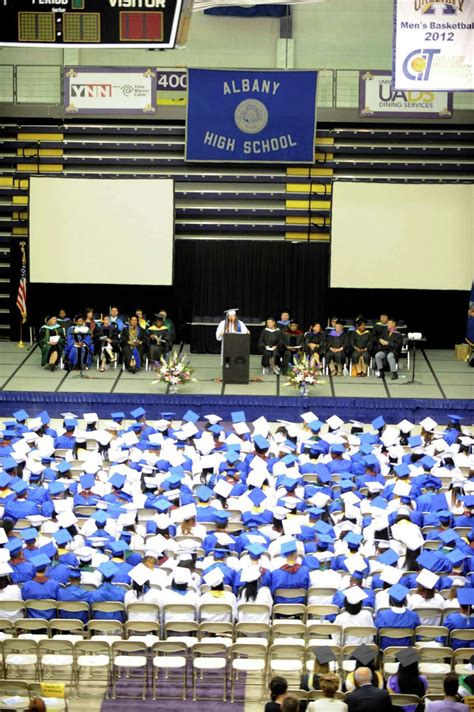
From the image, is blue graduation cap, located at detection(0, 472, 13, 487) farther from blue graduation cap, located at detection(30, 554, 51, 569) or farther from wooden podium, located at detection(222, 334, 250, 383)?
wooden podium, located at detection(222, 334, 250, 383)

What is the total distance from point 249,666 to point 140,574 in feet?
6.41

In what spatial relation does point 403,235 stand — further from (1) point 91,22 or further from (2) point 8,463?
(1) point 91,22

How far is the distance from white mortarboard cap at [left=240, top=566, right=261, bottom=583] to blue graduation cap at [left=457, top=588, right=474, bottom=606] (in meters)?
2.10

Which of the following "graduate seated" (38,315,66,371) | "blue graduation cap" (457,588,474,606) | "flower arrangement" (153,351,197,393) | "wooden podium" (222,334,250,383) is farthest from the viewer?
"graduate seated" (38,315,66,371)

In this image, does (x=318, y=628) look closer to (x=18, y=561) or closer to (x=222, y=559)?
(x=222, y=559)

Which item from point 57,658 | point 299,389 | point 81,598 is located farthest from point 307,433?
point 57,658

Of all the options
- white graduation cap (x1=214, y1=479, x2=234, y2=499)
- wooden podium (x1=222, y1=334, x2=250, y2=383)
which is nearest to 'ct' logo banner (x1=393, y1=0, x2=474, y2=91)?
white graduation cap (x1=214, y1=479, x2=234, y2=499)

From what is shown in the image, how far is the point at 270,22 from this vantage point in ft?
86.1

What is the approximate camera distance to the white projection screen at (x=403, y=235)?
992 inches

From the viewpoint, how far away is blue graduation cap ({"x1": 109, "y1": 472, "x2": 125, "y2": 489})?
1581 cm

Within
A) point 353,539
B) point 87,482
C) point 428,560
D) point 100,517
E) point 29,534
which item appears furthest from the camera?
point 87,482

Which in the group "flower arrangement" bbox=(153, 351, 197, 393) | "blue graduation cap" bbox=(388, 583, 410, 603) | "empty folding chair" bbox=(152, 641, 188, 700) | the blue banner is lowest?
"empty folding chair" bbox=(152, 641, 188, 700)

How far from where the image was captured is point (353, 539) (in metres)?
A: 13.4

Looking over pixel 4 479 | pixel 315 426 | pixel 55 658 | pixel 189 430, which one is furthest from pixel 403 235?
pixel 55 658
